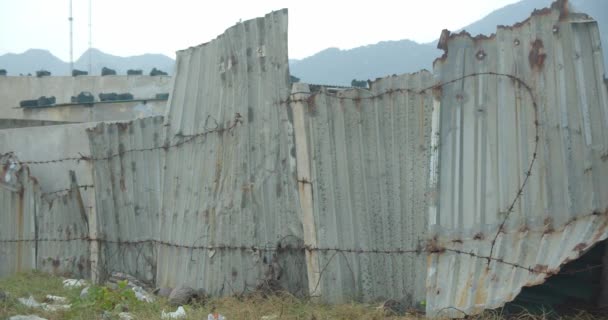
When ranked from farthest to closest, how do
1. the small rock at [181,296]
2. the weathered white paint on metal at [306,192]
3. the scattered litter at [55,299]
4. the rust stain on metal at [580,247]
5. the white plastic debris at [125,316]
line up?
the scattered litter at [55,299] → the small rock at [181,296] → the white plastic debris at [125,316] → the weathered white paint on metal at [306,192] → the rust stain on metal at [580,247]

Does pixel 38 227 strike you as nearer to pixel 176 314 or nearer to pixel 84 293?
pixel 84 293

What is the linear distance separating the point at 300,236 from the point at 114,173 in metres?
3.11

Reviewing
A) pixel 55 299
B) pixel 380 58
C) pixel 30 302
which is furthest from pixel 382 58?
pixel 30 302

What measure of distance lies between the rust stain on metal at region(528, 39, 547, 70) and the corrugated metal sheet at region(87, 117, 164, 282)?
→ 4009 millimetres

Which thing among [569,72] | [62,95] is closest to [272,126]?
[569,72]

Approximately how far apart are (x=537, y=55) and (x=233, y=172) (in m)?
2.85

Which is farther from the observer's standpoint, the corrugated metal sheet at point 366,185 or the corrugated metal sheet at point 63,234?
the corrugated metal sheet at point 63,234

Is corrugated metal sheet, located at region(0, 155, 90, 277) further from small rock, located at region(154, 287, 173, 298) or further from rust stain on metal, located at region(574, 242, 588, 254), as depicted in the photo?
rust stain on metal, located at region(574, 242, 588, 254)

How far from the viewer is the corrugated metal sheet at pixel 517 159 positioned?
4.09m

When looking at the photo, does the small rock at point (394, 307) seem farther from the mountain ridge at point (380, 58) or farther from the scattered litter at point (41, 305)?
the mountain ridge at point (380, 58)

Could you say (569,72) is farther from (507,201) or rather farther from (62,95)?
(62,95)

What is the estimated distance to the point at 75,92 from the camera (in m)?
18.4

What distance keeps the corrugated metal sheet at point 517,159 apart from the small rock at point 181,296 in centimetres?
237

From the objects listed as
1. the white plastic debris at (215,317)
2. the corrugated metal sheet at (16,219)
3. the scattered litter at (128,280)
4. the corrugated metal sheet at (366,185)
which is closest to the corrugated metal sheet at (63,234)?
the corrugated metal sheet at (16,219)
